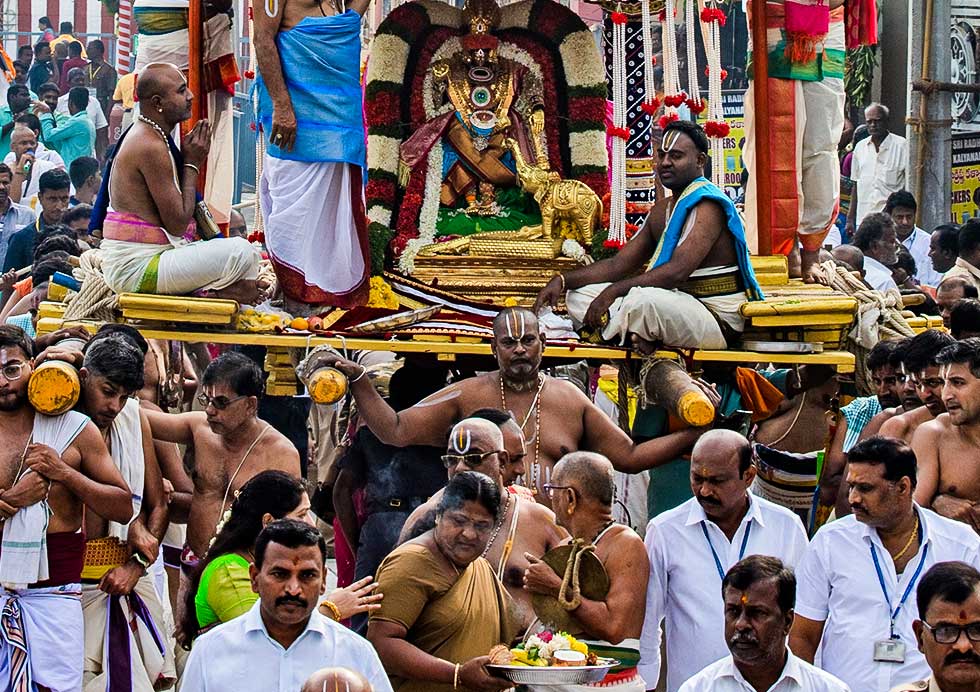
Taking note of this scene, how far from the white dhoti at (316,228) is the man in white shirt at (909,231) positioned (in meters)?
5.77

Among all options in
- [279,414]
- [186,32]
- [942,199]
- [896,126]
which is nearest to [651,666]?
[279,414]

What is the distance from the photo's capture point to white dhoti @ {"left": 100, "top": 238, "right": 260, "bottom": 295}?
366 inches

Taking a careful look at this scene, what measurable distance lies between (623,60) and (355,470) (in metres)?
2.76

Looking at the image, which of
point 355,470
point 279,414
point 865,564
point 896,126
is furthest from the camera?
point 896,126

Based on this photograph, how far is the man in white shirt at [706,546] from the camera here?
6895mm

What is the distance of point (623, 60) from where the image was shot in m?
10.4

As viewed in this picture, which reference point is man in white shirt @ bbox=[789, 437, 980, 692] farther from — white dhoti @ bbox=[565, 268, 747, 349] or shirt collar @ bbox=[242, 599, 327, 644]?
white dhoti @ bbox=[565, 268, 747, 349]

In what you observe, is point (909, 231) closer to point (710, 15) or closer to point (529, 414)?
point (710, 15)

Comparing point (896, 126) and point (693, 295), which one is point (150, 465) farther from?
point (896, 126)

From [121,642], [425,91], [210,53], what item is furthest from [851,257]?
[121,642]

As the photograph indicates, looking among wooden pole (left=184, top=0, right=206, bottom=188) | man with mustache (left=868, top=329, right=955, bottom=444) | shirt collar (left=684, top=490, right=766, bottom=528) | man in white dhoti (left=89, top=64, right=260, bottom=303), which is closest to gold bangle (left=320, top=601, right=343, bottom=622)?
shirt collar (left=684, top=490, right=766, bottom=528)

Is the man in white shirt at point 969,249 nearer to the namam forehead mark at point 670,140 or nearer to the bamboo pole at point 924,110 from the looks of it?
the bamboo pole at point 924,110

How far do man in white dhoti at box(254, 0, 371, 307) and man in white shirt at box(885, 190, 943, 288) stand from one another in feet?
19.0

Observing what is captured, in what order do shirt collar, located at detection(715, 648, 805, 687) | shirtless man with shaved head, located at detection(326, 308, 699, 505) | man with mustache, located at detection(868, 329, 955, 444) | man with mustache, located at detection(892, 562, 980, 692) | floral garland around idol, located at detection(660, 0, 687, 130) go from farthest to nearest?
floral garland around idol, located at detection(660, 0, 687, 130) → shirtless man with shaved head, located at detection(326, 308, 699, 505) → man with mustache, located at detection(868, 329, 955, 444) → shirt collar, located at detection(715, 648, 805, 687) → man with mustache, located at detection(892, 562, 980, 692)
